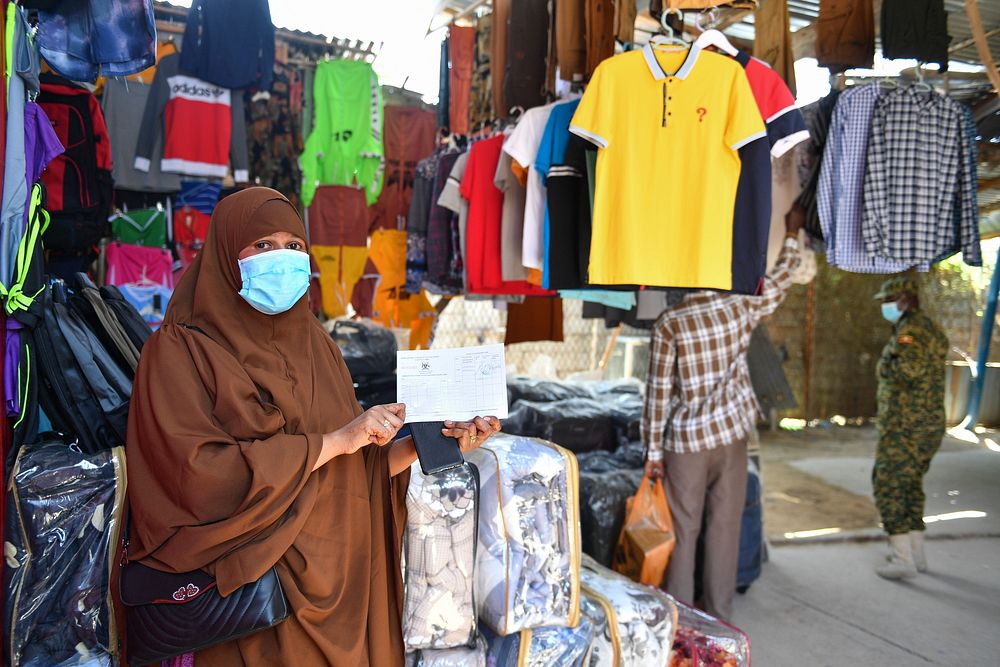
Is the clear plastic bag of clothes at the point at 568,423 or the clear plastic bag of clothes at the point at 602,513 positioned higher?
the clear plastic bag of clothes at the point at 568,423

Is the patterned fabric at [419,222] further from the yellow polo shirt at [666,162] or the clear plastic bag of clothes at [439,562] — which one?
the clear plastic bag of clothes at [439,562]

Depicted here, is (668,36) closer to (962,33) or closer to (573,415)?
(573,415)

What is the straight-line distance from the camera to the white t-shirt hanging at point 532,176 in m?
3.21

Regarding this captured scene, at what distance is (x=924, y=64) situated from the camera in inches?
145

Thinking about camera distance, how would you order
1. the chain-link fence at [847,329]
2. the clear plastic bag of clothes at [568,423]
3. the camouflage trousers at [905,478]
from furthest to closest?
1. the chain-link fence at [847,329]
2. the camouflage trousers at [905,478]
3. the clear plastic bag of clothes at [568,423]

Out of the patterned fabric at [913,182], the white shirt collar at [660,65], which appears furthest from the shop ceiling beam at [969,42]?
the white shirt collar at [660,65]

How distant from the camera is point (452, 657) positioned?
223 centimetres

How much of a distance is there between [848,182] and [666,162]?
118 centimetres

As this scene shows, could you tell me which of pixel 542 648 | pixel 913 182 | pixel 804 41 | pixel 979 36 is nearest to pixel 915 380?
pixel 913 182

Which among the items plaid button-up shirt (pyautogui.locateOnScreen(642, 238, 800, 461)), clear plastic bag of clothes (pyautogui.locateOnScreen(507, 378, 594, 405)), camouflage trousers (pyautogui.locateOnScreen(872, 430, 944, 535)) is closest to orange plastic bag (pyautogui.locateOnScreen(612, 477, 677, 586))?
plaid button-up shirt (pyautogui.locateOnScreen(642, 238, 800, 461))

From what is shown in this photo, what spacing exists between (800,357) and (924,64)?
7.38 metres

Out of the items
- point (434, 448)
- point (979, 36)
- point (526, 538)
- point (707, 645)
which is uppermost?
point (979, 36)

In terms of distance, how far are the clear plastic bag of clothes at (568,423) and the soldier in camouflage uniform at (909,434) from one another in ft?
6.00

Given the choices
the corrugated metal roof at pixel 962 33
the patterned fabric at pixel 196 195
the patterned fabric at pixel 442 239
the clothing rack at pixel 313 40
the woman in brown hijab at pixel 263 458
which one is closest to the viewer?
the woman in brown hijab at pixel 263 458
